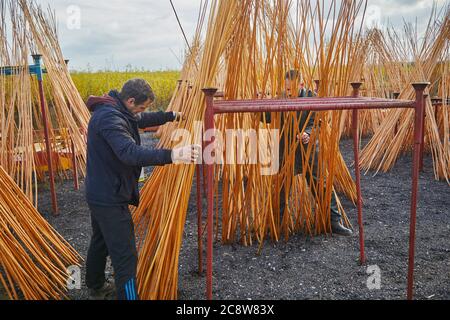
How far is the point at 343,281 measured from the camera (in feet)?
7.25

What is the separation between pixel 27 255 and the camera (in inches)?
84.0

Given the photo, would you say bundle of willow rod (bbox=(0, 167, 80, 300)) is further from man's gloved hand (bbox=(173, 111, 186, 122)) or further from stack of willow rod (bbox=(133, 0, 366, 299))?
man's gloved hand (bbox=(173, 111, 186, 122))

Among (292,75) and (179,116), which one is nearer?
(179,116)

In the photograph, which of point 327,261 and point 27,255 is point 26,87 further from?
point 327,261

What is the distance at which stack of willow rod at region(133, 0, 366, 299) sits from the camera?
6.33ft

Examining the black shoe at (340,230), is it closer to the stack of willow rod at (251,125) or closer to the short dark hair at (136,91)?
the stack of willow rod at (251,125)

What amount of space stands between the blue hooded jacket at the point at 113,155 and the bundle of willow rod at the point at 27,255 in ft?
2.07

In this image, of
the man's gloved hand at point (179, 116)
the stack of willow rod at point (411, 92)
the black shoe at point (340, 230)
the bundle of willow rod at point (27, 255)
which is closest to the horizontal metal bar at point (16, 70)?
the bundle of willow rod at point (27, 255)

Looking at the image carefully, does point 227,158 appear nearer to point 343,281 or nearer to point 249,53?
point 249,53

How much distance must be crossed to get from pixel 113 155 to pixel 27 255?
836mm

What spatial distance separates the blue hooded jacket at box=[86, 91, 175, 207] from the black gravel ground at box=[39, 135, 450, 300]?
679mm

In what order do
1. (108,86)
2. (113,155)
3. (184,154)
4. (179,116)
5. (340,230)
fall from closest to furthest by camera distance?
(184,154)
(113,155)
(179,116)
(340,230)
(108,86)

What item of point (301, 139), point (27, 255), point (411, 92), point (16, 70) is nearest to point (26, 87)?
point (16, 70)

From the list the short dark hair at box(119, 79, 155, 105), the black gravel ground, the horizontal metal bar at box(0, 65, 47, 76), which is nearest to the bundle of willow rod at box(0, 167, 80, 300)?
the black gravel ground
